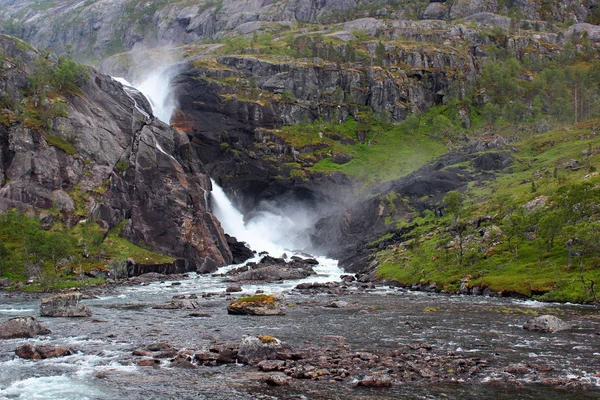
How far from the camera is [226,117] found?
161625mm

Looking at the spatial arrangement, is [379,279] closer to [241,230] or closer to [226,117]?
[241,230]

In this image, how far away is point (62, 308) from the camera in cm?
4378

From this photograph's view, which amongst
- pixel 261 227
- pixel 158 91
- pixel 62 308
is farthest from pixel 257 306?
pixel 158 91

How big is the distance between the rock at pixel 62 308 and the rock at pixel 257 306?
45.0ft

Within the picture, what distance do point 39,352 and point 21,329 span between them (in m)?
7.00

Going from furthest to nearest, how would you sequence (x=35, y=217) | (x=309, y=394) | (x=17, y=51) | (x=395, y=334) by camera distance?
(x=17, y=51) → (x=35, y=217) → (x=395, y=334) → (x=309, y=394)

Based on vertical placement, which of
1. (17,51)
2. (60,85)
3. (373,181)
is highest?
(17,51)

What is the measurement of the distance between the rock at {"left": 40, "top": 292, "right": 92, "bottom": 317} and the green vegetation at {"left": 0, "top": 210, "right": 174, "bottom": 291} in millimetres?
25994

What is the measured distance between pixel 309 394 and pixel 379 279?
61807 millimetres

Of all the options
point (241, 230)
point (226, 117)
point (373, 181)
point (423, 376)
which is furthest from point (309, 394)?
point (226, 117)

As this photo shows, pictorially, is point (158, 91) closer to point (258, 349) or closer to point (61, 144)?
point (61, 144)

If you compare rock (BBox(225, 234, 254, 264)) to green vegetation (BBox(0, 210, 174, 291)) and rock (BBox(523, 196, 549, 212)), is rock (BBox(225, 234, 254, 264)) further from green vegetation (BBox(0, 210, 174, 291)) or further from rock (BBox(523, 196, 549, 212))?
rock (BBox(523, 196, 549, 212))

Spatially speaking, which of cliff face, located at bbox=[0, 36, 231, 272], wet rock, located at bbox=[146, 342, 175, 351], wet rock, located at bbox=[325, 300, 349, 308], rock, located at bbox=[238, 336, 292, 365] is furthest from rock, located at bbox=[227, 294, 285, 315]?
cliff face, located at bbox=[0, 36, 231, 272]

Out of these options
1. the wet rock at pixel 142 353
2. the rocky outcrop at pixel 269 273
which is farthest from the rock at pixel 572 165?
the wet rock at pixel 142 353
